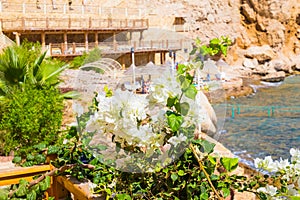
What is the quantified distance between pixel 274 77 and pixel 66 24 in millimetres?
15486

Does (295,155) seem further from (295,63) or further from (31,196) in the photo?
(295,63)

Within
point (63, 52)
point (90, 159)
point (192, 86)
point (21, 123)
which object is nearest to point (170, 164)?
point (192, 86)

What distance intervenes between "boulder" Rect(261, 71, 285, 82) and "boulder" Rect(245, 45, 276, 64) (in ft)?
6.97

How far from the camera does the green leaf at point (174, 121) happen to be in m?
1.09

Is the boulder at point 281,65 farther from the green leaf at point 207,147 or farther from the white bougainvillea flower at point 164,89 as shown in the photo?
the white bougainvillea flower at point 164,89

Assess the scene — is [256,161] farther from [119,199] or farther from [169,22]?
[169,22]

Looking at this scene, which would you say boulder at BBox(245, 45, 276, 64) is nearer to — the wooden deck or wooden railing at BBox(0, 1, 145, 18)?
wooden railing at BBox(0, 1, 145, 18)

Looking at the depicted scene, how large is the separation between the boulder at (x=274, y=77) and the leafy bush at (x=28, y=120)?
999 inches

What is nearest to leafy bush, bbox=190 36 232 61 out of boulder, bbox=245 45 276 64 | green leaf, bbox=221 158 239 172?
green leaf, bbox=221 158 239 172

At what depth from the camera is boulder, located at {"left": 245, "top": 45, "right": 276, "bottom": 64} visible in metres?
32.4

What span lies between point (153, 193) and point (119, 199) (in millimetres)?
134

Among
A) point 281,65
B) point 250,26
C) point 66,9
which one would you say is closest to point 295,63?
point 281,65

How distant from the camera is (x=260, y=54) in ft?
106

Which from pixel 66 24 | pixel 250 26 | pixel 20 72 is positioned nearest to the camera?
pixel 20 72
